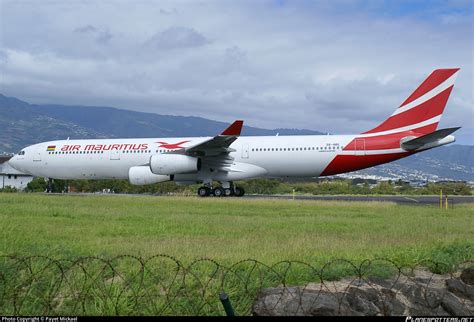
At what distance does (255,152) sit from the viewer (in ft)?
111

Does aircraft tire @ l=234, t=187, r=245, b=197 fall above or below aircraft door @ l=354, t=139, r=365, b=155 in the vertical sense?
below

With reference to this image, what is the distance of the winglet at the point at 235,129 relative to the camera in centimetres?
3012

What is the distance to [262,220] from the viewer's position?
59.9ft

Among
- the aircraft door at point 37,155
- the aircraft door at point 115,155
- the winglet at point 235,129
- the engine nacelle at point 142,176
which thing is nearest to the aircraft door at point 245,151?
the winglet at point 235,129

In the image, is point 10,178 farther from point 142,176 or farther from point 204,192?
point 204,192

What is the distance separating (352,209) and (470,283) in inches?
558

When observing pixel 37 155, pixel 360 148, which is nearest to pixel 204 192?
pixel 360 148

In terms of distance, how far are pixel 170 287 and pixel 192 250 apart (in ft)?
10.8

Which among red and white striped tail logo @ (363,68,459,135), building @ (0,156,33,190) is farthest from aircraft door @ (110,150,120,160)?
building @ (0,156,33,190)

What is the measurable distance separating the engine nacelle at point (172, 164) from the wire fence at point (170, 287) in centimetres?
2227

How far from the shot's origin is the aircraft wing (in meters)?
30.8

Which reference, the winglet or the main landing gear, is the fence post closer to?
the winglet

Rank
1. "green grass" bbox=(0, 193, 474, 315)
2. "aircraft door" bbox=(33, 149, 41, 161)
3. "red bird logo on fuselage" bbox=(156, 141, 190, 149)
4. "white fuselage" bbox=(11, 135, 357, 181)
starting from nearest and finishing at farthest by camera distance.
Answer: "green grass" bbox=(0, 193, 474, 315) < "white fuselage" bbox=(11, 135, 357, 181) < "red bird logo on fuselage" bbox=(156, 141, 190, 149) < "aircraft door" bbox=(33, 149, 41, 161)

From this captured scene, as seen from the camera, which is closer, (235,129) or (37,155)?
(235,129)
